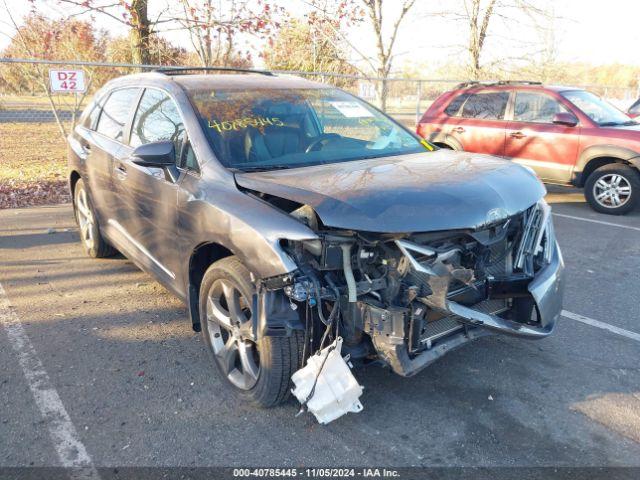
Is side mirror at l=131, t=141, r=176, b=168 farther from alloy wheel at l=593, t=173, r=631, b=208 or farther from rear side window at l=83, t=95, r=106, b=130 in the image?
alloy wheel at l=593, t=173, r=631, b=208

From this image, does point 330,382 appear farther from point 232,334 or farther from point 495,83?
point 495,83

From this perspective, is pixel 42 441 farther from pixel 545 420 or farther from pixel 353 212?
pixel 545 420

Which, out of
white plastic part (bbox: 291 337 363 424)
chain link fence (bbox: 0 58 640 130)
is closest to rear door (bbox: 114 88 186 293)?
white plastic part (bbox: 291 337 363 424)

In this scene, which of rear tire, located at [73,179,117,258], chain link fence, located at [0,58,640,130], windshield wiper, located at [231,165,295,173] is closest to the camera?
windshield wiper, located at [231,165,295,173]

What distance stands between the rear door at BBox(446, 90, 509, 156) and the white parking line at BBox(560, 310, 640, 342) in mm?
5036

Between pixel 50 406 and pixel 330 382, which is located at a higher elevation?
pixel 330 382

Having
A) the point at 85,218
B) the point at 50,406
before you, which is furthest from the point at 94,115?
the point at 50,406

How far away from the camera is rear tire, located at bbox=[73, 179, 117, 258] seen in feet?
17.4

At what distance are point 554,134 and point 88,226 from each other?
6727mm

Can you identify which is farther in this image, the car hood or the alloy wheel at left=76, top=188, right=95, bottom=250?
the alloy wheel at left=76, top=188, right=95, bottom=250

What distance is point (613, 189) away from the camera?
7961 mm

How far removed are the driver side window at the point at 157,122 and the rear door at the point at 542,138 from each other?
6342mm

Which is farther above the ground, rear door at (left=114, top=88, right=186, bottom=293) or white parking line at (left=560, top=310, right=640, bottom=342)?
rear door at (left=114, top=88, right=186, bottom=293)

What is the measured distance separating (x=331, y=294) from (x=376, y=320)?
27 cm
